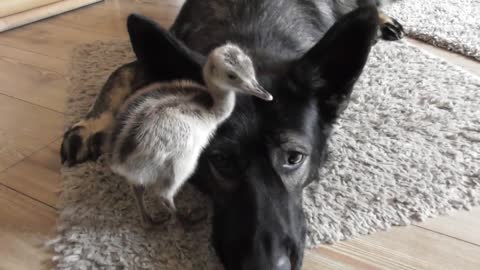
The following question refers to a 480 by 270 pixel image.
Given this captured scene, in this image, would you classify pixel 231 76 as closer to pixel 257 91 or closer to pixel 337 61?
pixel 257 91

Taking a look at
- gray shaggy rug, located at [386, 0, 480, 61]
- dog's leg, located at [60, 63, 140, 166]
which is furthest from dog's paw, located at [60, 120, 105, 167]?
gray shaggy rug, located at [386, 0, 480, 61]

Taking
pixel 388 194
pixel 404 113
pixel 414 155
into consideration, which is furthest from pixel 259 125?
pixel 404 113

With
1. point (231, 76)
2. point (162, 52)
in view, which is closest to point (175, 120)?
point (231, 76)

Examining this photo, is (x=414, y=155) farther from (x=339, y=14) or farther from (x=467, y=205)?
(x=339, y=14)

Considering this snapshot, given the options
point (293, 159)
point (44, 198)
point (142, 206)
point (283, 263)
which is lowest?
point (44, 198)

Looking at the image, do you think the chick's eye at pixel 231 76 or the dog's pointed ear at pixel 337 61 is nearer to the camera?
the chick's eye at pixel 231 76

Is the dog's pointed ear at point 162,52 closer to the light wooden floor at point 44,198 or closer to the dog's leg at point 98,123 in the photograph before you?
the dog's leg at point 98,123

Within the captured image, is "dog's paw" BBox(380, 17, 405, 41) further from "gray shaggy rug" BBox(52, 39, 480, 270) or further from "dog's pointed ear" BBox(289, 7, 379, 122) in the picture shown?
"dog's pointed ear" BBox(289, 7, 379, 122)

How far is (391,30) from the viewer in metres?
2.43

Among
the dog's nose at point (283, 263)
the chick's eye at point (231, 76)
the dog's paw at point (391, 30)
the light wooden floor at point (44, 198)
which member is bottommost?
the light wooden floor at point (44, 198)

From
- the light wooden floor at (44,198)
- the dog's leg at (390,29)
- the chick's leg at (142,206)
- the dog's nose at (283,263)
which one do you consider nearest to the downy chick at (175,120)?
the chick's leg at (142,206)

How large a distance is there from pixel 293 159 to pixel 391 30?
1.64 m

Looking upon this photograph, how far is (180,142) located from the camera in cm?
99

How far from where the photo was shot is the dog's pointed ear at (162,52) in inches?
43.5
